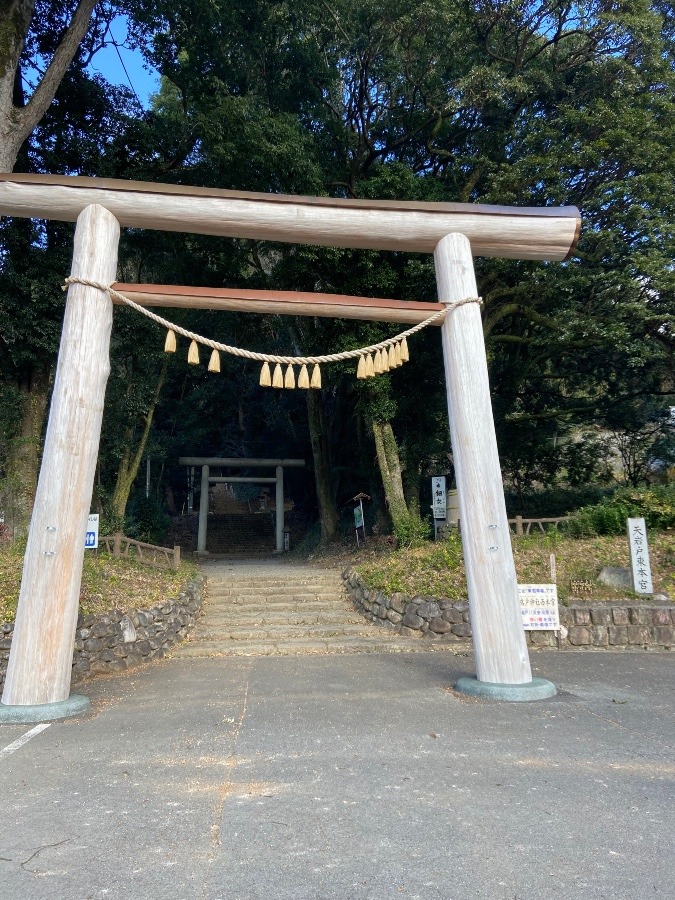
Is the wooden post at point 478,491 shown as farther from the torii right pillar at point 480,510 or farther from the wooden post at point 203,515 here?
the wooden post at point 203,515

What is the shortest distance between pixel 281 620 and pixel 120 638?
105 inches

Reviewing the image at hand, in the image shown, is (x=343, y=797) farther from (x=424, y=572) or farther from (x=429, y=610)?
(x=424, y=572)

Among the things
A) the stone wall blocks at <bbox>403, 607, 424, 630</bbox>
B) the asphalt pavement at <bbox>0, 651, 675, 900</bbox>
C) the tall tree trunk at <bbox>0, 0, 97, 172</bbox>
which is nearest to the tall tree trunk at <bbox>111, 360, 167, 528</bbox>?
the tall tree trunk at <bbox>0, 0, 97, 172</bbox>

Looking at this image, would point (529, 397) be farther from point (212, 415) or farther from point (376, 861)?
point (376, 861)

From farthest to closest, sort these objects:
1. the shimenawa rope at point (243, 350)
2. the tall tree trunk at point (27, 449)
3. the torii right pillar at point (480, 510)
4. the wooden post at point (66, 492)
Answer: the tall tree trunk at point (27, 449) < the shimenawa rope at point (243, 350) < the torii right pillar at point (480, 510) < the wooden post at point (66, 492)

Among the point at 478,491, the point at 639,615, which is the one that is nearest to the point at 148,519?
the point at 639,615

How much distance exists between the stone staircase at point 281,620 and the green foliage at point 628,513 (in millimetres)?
4342

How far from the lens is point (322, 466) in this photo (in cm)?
Result: 1883

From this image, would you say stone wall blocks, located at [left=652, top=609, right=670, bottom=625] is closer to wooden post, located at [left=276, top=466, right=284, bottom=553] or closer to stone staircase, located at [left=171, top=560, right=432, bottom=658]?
stone staircase, located at [left=171, top=560, right=432, bottom=658]

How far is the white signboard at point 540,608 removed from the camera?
27.2ft

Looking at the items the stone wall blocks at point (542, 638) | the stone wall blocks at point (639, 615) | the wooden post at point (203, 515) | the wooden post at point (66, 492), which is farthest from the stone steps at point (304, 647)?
the wooden post at point (203, 515)

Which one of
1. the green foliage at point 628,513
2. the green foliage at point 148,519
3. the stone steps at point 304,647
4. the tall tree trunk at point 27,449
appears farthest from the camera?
the green foliage at point 148,519

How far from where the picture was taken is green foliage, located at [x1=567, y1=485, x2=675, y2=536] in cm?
1053

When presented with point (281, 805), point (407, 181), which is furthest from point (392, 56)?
point (281, 805)
